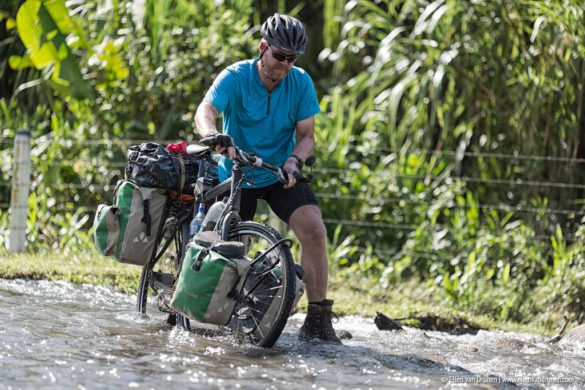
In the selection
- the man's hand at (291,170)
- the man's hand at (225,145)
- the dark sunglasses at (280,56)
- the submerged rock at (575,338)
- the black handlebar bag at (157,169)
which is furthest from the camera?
the submerged rock at (575,338)

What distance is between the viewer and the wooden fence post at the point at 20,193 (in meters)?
9.32

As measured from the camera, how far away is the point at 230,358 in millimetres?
5277

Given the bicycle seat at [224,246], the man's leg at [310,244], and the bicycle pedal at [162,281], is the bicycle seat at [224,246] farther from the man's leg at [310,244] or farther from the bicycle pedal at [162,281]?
the bicycle pedal at [162,281]

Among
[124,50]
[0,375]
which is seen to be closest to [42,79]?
[124,50]

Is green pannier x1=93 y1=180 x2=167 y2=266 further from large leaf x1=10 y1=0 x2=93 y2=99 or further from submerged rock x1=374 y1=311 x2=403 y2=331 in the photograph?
large leaf x1=10 y1=0 x2=93 y2=99

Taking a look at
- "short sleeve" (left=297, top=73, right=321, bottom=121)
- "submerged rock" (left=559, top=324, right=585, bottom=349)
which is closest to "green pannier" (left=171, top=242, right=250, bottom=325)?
"short sleeve" (left=297, top=73, right=321, bottom=121)

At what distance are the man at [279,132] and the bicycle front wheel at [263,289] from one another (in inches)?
14.0

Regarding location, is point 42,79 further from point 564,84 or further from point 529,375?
point 529,375

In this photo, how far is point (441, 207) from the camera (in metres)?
9.86

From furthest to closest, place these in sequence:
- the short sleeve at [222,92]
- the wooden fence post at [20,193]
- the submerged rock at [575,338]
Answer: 1. the wooden fence post at [20,193]
2. the submerged rock at [575,338]
3. the short sleeve at [222,92]

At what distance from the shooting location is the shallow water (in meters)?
4.77

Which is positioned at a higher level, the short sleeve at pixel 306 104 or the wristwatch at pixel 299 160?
the short sleeve at pixel 306 104


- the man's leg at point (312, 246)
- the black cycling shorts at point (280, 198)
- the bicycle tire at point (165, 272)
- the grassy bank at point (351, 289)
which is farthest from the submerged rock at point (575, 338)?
the bicycle tire at point (165, 272)

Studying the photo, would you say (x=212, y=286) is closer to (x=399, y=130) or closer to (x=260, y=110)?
(x=260, y=110)
